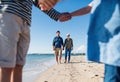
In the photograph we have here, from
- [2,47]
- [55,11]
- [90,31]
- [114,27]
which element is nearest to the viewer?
[114,27]

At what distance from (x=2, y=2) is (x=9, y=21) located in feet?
0.81

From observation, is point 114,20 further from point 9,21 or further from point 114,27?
point 9,21

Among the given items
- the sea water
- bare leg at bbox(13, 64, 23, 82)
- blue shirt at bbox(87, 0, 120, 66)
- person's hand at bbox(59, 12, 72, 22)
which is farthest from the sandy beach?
blue shirt at bbox(87, 0, 120, 66)

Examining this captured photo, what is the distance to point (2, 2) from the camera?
404cm

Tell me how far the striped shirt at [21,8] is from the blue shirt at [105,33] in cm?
107

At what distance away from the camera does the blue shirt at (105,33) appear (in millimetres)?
3010

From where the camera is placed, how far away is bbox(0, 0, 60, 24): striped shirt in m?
4.01

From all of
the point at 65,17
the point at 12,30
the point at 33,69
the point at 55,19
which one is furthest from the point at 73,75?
the point at 65,17

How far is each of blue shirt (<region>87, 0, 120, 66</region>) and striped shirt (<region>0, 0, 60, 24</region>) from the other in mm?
1066

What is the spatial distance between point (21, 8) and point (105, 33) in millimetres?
1397

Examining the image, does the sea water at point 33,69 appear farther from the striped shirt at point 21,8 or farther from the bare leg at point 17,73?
the striped shirt at point 21,8

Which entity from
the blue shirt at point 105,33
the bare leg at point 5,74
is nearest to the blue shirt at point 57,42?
the bare leg at point 5,74

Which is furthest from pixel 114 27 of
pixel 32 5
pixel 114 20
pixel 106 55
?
pixel 32 5

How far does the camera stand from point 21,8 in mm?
4145
